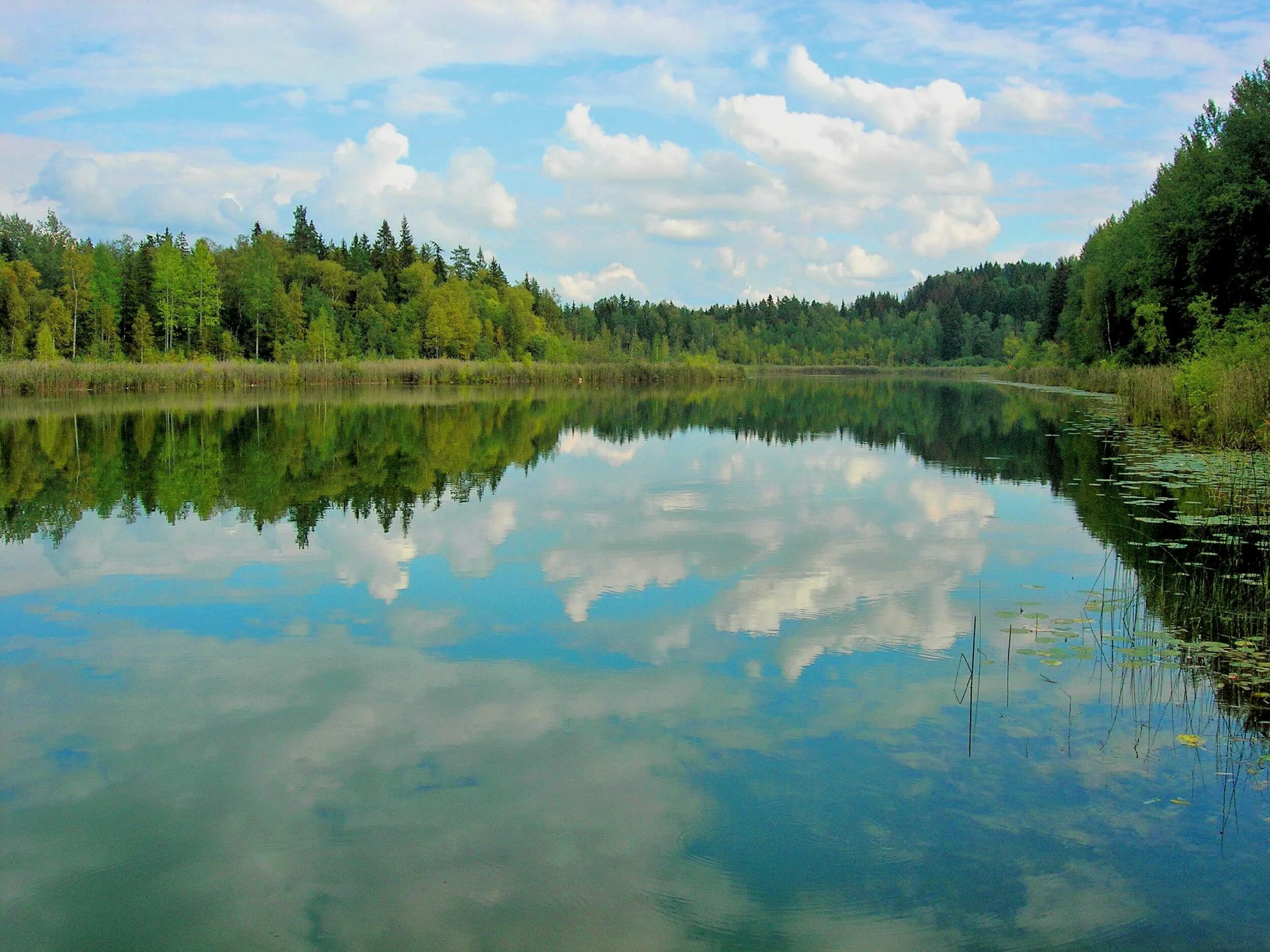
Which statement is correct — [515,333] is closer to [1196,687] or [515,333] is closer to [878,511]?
[878,511]

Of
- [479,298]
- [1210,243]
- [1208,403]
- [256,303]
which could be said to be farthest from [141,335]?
[1208,403]

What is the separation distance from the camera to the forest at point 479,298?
2939 cm

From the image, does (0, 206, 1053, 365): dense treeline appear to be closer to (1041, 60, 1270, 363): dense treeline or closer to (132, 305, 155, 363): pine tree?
(132, 305, 155, 363): pine tree

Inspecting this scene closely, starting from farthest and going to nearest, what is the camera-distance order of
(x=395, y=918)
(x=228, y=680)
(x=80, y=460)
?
1. (x=80, y=460)
2. (x=228, y=680)
3. (x=395, y=918)


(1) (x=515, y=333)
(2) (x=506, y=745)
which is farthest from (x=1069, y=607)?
(1) (x=515, y=333)

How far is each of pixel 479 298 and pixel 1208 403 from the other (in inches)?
2876

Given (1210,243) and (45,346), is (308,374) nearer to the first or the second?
(45,346)

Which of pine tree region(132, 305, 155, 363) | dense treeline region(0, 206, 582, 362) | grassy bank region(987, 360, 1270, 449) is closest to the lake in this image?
grassy bank region(987, 360, 1270, 449)

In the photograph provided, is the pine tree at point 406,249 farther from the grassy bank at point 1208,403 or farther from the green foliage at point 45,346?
the grassy bank at point 1208,403

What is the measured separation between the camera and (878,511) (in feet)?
39.8

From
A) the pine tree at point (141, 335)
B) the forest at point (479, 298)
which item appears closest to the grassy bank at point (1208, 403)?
the forest at point (479, 298)

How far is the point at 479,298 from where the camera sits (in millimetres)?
84375

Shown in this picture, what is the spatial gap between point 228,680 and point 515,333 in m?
81.8

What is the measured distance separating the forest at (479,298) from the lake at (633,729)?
12.7m
